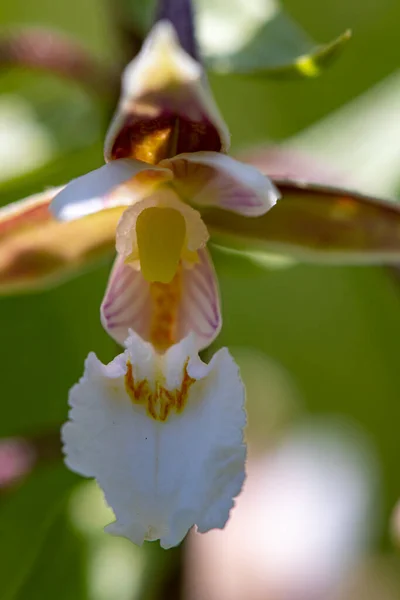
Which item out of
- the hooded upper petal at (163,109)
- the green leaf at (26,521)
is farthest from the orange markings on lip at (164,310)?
the green leaf at (26,521)

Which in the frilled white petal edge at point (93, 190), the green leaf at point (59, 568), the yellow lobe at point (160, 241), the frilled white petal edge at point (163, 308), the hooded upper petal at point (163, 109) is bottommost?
the green leaf at point (59, 568)

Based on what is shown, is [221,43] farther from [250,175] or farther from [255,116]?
[255,116]

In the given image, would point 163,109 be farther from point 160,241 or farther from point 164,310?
point 164,310

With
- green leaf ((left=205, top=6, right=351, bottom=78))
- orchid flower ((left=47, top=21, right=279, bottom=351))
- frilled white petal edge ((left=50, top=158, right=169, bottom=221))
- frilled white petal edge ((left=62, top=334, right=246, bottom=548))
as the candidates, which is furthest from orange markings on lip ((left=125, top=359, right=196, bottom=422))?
green leaf ((left=205, top=6, right=351, bottom=78))

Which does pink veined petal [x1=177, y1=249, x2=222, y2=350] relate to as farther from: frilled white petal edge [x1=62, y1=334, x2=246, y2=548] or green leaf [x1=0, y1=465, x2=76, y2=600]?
green leaf [x1=0, y1=465, x2=76, y2=600]

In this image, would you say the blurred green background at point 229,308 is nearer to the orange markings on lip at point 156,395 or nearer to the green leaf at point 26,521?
the green leaf at point 26,521

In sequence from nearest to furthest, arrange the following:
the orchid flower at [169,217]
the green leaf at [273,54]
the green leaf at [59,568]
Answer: the orchid flower at [169,217] → the green leaf at [273,54] → the green leaf at [59,568]

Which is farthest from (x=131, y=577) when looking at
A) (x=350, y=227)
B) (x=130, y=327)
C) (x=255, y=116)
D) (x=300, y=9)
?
(x=300, y=9)
